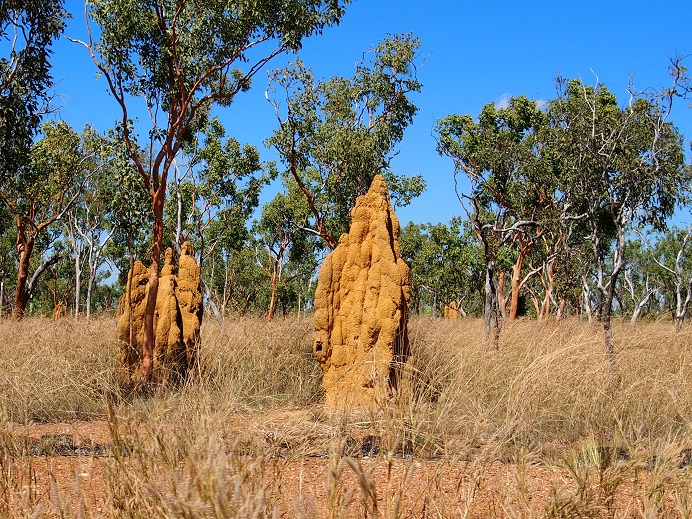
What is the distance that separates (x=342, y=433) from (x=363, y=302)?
3666mm

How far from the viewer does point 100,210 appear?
29359 millimetres

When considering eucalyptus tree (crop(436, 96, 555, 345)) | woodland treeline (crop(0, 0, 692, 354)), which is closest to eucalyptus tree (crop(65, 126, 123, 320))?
woodland treeline (crop(0, 0, 692, 354))

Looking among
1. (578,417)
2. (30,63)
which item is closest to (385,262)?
(578,417)

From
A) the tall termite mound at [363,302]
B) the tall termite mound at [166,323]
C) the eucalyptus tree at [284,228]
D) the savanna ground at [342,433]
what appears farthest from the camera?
the eucalyptus tree at [284,228]

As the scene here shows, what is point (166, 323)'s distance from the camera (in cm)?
1107

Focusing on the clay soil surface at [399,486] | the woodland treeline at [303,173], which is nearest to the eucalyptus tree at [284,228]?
the woodland treeline at [303,173]

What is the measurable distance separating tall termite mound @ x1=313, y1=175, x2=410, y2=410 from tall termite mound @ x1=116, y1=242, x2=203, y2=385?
2624 mm

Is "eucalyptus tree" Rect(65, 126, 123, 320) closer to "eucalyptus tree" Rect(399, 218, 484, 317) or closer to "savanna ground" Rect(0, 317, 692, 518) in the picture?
"savanna ground" Rect(0, 317, 692, 518)

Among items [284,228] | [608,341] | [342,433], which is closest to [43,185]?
[284,228]

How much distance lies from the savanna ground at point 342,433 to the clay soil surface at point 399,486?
3cm

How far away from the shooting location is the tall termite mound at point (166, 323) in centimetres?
1084

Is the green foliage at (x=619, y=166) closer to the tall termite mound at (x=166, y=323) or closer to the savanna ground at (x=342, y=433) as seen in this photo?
the savanna ground at (x=342, y=433)

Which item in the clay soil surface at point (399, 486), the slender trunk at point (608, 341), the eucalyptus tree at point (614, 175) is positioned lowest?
the clay soil surface at point (399, 486)

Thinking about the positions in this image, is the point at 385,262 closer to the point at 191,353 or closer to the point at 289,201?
the point at 191,353
